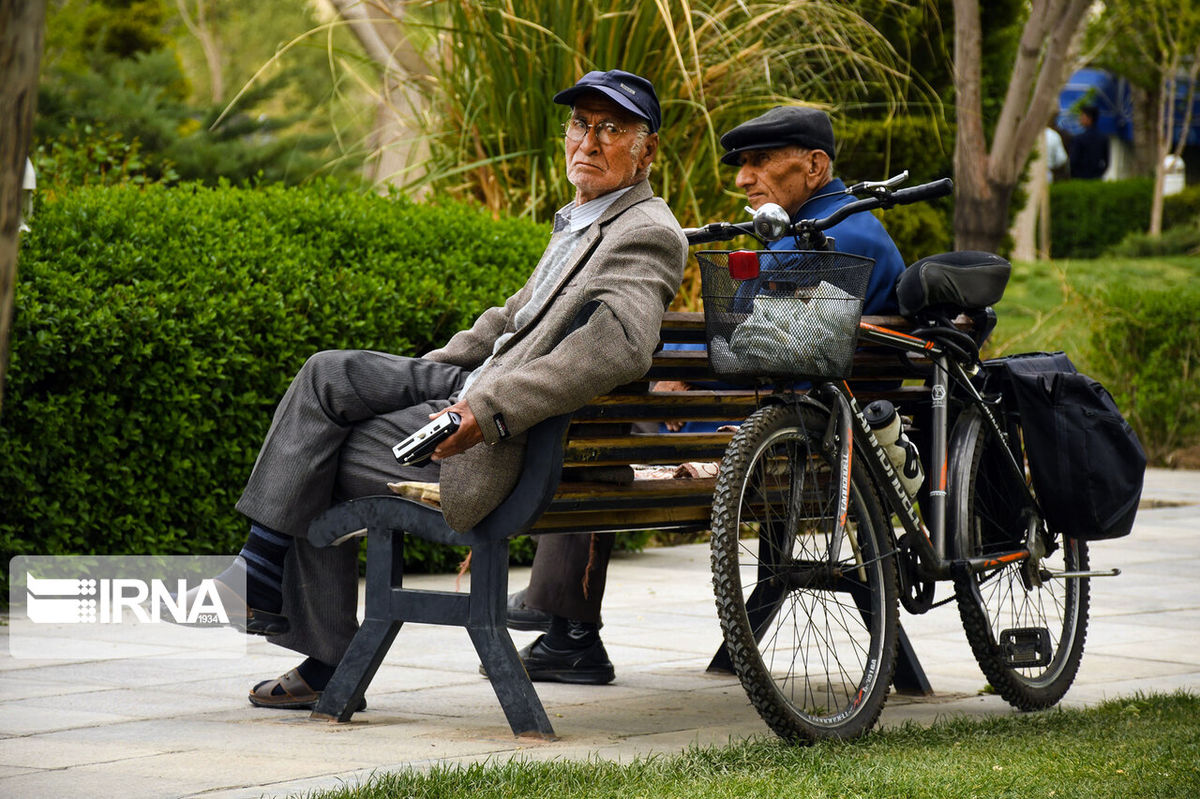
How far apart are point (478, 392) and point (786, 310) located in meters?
0.79

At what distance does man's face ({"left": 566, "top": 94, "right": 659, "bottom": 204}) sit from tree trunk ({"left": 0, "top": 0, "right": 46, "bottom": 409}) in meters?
2.38

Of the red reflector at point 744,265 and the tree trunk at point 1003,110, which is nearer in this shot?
the red reflector at point 744,265

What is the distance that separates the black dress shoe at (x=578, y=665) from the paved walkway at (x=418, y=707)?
43 millimetres

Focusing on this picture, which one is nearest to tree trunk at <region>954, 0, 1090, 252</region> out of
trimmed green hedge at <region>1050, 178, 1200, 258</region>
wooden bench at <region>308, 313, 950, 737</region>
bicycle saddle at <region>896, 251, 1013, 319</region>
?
bicycle saddle at <region>896, 251, 1013, 319</region>

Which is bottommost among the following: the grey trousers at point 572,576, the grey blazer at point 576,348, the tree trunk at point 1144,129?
the grey trousers at point 572,576

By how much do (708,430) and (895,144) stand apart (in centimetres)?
832

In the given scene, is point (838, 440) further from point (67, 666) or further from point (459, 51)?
point (459, 51)

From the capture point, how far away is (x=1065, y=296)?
1286cm

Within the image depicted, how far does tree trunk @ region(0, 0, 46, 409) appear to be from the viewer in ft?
7.04

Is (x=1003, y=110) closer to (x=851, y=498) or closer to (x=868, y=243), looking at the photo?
(x=868, y=243)

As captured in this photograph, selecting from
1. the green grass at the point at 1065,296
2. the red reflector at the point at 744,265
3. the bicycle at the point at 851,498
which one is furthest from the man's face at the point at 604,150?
the green grass at the point at 1065,296

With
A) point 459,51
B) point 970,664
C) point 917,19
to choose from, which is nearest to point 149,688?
point 970,664

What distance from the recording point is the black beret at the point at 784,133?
15.9 feet

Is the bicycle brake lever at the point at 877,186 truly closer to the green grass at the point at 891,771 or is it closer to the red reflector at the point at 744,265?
the red reflector at the point at 744,265
